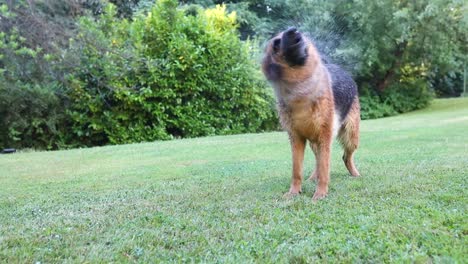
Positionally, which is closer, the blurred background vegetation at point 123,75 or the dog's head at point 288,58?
the dog's head at point 288,58

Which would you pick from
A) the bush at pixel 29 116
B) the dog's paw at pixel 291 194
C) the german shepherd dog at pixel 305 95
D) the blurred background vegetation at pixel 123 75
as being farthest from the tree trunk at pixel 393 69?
the dog's paw at pixel 291 194

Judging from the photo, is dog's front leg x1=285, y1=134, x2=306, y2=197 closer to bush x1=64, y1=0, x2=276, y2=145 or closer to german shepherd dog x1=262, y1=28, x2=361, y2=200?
german shepherd dog x1=262, y1=28, x2=361, y2=200

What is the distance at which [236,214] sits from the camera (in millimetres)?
3449

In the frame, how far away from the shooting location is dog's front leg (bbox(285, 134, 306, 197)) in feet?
13.7

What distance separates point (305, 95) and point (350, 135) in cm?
166

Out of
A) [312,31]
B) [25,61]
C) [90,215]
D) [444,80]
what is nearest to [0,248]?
[90,215]

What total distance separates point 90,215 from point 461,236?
272cm

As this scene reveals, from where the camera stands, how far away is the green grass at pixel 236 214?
101 inches

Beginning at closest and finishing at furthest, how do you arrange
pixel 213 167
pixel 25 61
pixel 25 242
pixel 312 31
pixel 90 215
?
pixel 25 242
pixel 90 215
pixel 312 31
pixel 213 167
pixel 25 61

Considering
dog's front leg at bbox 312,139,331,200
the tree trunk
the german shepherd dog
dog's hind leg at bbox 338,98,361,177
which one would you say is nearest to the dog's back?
the german shepherd dog

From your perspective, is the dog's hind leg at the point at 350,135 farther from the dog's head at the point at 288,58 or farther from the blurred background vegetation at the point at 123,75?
the blurred background vegetation at the point at 123,75

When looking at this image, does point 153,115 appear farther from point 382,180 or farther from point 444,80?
point 444,80

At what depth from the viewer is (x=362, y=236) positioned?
2727 millimetres

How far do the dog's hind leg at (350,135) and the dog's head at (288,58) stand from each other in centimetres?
175
